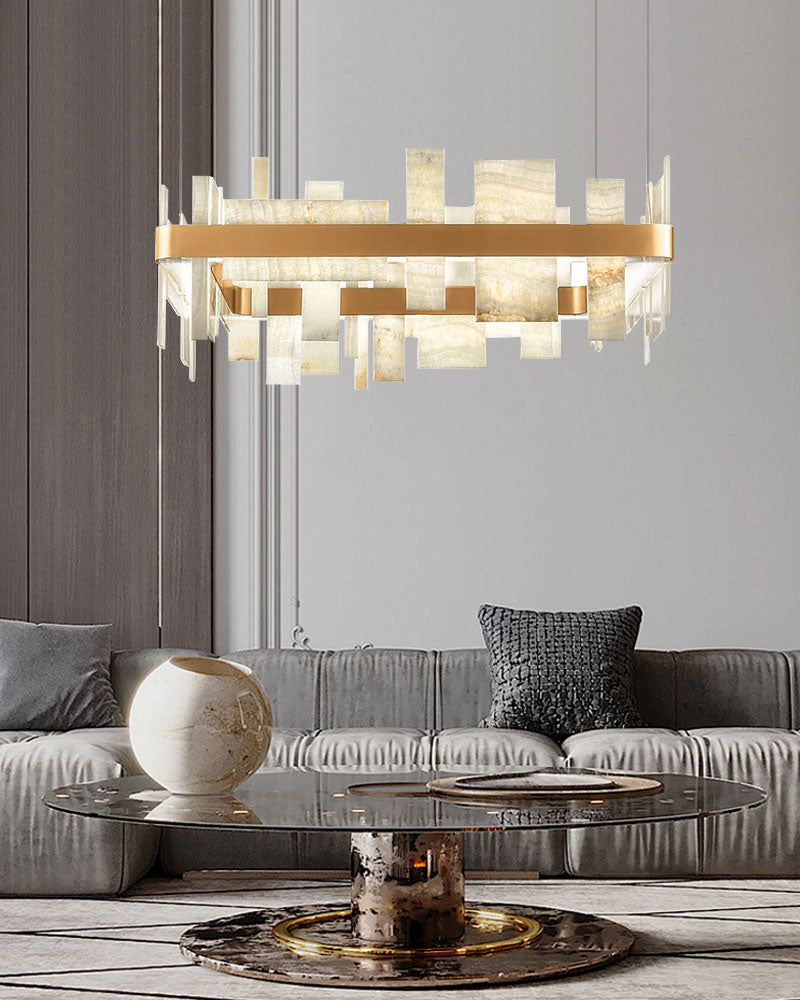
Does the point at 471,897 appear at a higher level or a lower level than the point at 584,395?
lower

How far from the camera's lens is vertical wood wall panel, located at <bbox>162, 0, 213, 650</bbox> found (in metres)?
5.11

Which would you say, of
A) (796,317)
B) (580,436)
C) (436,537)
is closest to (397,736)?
(436,537)

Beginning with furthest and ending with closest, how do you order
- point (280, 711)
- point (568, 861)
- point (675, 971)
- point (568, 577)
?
1. point (568, 577)
2. point (280, 711)
3. point (568, 861)
4. point (675, 971)

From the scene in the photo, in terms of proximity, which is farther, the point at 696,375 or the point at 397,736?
the point at 696,375

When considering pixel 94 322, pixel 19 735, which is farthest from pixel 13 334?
pixel 19 735

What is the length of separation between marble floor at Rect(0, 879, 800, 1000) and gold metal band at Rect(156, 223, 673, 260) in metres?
1.35

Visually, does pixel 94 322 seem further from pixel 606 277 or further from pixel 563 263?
pixel 606 277

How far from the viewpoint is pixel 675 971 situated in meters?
2.85

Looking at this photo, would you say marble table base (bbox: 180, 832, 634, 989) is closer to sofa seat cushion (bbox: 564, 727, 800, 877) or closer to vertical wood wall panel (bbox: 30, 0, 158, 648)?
sofa seat cushion (bbox: 564, 727, 800, 877)

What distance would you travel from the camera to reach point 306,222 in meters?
2.92

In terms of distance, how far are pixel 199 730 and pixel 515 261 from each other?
3.48ft

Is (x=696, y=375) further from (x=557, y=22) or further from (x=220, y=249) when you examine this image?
(x=220, y=249)

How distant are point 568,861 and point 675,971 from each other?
3.46 ft

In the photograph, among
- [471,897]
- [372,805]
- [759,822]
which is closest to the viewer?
[372,805]
